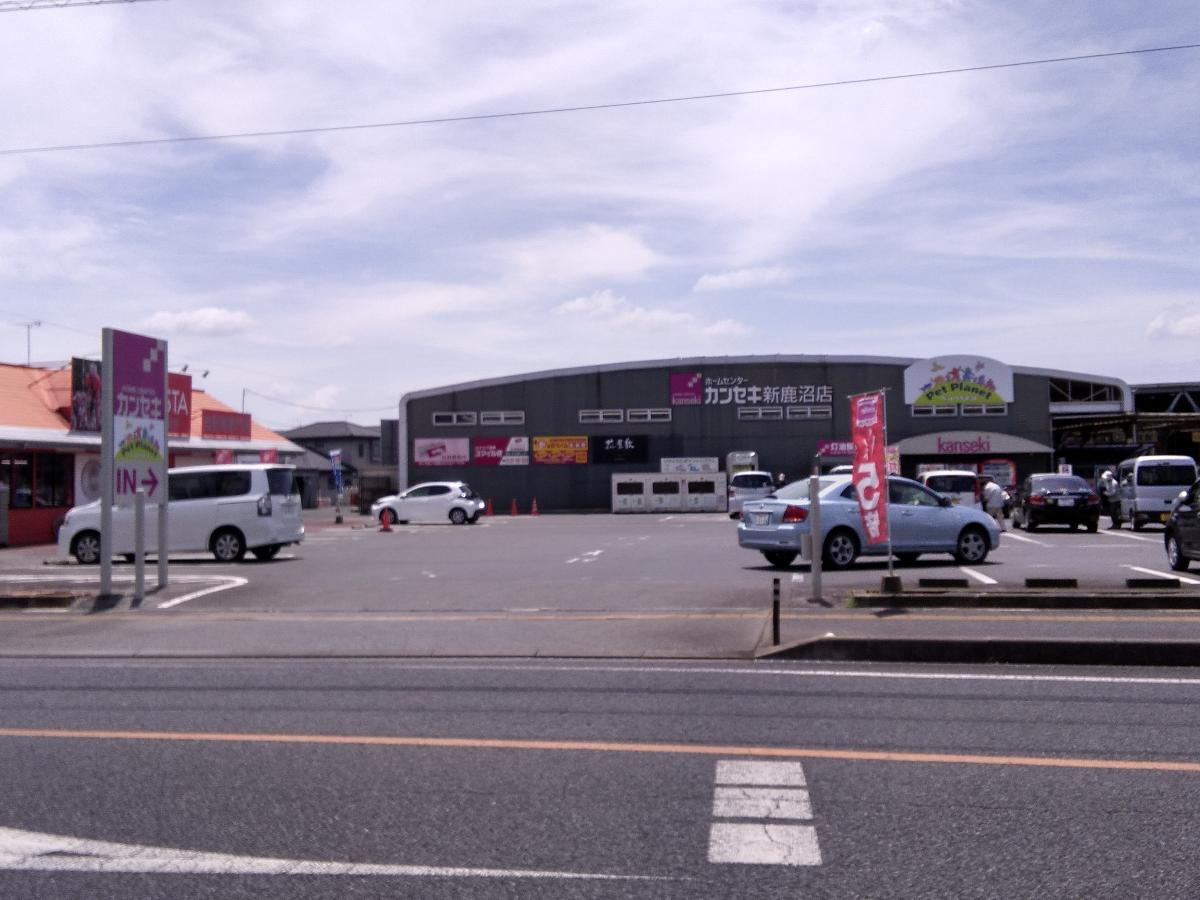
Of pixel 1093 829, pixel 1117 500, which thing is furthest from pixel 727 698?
pixel 1117 500

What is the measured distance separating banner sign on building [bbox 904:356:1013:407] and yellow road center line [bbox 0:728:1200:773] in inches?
1881

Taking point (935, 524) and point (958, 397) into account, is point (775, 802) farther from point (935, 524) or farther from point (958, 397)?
point (958, 397)

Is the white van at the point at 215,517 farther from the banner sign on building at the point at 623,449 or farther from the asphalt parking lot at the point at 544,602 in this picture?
the banner sign on building at the point at 623,449

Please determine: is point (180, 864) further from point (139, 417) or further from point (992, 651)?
point (139, 417)

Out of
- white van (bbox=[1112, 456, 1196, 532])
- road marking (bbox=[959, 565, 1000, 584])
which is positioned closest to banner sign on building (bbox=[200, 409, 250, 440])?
road marking (bbox=[959, 565, 1000, 584])

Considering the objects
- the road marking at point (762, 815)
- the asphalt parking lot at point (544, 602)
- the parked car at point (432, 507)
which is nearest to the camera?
the road marking at point (762, 815)

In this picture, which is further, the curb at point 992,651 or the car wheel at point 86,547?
the car wheel at point 86,547

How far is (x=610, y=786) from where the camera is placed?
6102mm

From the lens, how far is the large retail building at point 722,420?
5288cm

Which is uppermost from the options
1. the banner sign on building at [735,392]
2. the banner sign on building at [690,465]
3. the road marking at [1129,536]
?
the banner sign on building at [735,392]

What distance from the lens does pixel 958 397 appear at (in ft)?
174

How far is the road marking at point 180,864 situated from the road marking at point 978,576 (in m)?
12.8

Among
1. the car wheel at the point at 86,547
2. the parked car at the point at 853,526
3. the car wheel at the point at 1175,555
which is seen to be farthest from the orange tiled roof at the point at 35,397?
the car wheel at the point at 1175,555

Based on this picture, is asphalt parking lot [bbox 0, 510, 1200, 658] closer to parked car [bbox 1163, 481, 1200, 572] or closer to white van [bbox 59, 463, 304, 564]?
parked car [bbox 1163, 481, 1200, 572]
